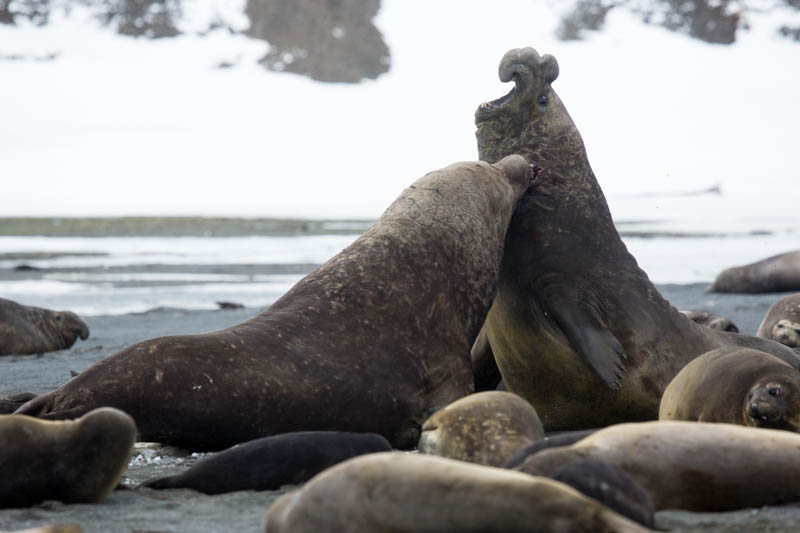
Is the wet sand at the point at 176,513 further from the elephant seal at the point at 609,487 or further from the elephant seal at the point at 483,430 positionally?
the elephant seal at the point at 483,430

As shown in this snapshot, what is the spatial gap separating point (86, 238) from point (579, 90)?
37.2 metres

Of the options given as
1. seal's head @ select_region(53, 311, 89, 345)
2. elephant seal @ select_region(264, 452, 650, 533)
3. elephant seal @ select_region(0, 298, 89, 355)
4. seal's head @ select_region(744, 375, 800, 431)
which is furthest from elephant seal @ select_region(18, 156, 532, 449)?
seal's head @ select_region(53, 311, 89, 345)

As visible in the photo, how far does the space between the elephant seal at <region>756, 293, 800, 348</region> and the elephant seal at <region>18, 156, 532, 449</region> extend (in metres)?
2.30

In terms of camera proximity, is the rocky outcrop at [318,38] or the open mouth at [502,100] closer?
the open mouth at [502,100]

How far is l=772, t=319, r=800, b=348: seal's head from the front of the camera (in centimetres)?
658

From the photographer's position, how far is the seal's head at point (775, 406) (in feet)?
11.6

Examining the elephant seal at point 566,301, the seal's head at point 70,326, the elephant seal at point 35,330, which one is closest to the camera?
the elephant seal at point 566,301

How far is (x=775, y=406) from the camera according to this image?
3545mm

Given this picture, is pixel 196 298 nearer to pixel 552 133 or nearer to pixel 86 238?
pixel 552 133

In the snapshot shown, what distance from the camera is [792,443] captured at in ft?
9.77

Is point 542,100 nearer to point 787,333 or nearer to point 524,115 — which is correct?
point 524,115

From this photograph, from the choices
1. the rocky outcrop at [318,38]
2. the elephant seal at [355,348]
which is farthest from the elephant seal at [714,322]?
the rocky outcrop at [318,38]

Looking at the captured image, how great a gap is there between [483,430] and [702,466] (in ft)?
2.35

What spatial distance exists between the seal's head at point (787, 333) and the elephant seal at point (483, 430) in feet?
11.7
